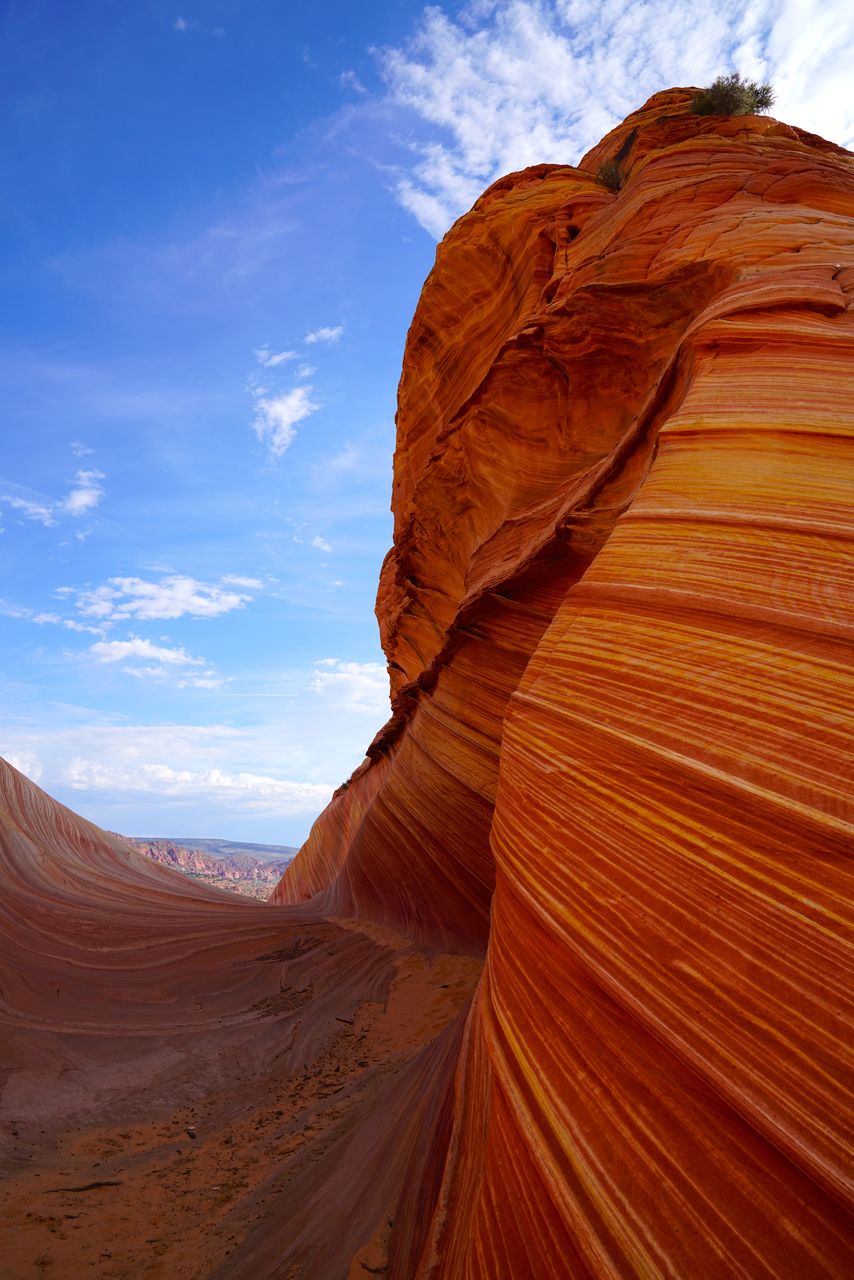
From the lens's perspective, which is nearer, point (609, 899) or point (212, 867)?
point (609, 899)

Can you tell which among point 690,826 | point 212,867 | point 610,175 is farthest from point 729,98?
point 212,867

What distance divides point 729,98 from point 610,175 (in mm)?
1802

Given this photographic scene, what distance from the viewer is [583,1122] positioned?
1851 millimetres

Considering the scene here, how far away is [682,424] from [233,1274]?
177 inches

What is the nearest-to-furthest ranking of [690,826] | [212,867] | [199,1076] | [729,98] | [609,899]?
[690,826], [609,899], [199,1076], [729,98], [212,867]

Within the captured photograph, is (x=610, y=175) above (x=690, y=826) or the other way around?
above

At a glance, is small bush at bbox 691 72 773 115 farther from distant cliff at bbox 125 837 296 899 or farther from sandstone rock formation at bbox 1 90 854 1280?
distant cliff at bbox 125 837 296 899

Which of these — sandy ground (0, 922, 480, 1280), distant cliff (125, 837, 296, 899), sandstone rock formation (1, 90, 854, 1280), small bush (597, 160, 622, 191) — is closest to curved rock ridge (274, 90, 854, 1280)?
sandstone rock formation (1, 90, 854, 1280)

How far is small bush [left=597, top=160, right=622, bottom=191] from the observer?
31.3ft

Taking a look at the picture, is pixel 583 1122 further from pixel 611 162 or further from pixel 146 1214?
pixel 611 162

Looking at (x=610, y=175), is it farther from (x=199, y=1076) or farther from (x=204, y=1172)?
(x=204, y=1172)

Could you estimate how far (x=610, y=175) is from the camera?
9.62 m

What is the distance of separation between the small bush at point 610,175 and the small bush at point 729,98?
51.1 inches

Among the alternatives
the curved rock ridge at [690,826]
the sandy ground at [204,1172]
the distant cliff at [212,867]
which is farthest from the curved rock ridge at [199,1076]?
the distant cliff at [212,867]
